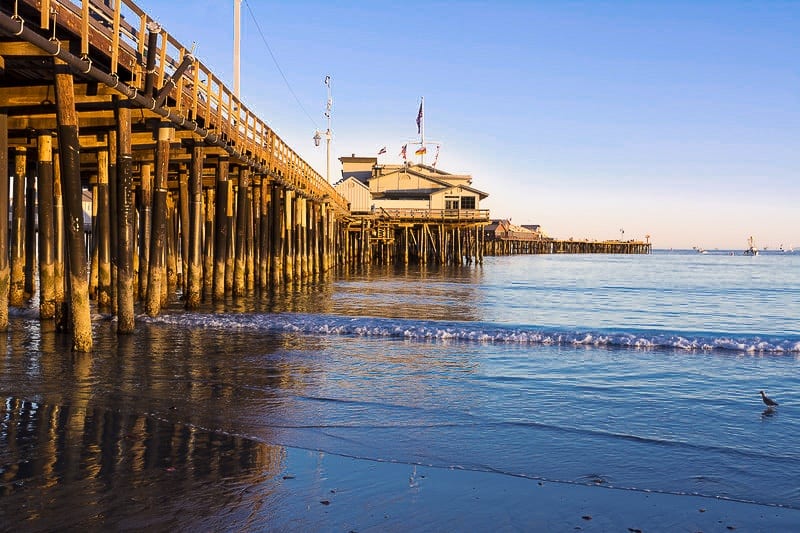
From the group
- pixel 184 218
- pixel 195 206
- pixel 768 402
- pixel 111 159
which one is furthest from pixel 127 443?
pixel 184 218

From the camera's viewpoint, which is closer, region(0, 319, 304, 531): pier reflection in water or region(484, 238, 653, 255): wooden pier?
region(0, 319, 304, 531): pier reflection in water

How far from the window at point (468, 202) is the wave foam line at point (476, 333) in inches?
2008

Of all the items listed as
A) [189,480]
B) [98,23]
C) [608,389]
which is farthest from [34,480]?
[98,23]

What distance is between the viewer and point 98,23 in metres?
11.4

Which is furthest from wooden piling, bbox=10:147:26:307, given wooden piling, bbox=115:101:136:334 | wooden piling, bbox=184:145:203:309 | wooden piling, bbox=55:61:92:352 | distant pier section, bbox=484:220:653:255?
distant pier section, bbox=484:220:653:255

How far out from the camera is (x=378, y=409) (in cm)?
808

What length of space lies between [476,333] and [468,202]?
53.2 meters

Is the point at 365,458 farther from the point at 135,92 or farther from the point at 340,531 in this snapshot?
the point at 135,92

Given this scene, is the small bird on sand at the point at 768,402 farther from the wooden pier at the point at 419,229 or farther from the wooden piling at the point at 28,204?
the wooden pier at the point at 419,229

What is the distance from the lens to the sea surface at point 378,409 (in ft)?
18.2

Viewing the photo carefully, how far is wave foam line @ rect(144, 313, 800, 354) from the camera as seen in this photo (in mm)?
14688

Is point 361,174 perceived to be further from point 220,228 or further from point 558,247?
point 558,247

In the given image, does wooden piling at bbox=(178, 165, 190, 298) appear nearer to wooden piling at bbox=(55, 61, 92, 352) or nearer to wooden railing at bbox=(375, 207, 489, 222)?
wooden piling at bbox=(55, 61, 92, 352)

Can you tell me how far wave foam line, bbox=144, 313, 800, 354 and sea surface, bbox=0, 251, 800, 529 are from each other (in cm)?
8
